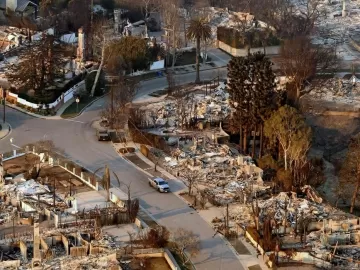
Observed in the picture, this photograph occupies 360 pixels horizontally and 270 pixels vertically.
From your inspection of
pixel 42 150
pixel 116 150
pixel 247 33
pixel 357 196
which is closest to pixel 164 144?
pixel 116 150

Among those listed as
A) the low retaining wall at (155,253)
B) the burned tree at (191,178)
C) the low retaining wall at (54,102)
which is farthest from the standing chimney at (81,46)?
the low retaining wall at (155,253)

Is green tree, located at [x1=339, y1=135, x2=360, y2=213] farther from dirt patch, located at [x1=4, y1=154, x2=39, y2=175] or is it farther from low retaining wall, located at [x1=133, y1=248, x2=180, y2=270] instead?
dirt patch, located at [x1=4, y1=154, x2=39, y2=175]

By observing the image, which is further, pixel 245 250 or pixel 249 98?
pixel 249 98

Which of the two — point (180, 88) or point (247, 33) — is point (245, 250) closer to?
point (180, 88)

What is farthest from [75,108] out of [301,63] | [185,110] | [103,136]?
[301,63]

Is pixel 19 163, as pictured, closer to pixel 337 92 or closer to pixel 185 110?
pixel 185 110
